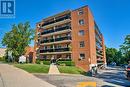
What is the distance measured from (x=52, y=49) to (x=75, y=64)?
991 cm

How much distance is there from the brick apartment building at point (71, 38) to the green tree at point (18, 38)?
4.53 m

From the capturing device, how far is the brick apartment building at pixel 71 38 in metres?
40.6

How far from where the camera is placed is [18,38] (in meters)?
51.7

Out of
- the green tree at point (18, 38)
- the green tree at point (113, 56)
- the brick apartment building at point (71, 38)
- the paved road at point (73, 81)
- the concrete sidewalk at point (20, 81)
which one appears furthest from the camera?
the green tree at point (113, 56)

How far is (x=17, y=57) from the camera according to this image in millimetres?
54281

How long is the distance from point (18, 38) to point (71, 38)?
17592mm

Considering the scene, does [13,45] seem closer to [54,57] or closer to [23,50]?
[23,50]

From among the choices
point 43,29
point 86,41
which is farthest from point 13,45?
point 86,41

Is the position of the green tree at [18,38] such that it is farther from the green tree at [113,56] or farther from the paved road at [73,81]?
the green tree at [113,56]

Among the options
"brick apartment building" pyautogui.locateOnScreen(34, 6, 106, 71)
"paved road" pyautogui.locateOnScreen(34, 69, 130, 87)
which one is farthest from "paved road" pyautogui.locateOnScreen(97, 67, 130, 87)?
"brick apartment building" pyautogui.locateOnScreen(34, 6, 106, 71)

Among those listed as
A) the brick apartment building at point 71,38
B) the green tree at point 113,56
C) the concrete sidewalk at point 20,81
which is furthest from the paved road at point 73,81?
the green tree at point 113,56

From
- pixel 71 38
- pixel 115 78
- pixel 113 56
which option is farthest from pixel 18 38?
pixel 113 56

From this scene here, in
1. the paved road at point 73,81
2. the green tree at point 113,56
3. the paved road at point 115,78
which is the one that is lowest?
the paved road at point 115,78

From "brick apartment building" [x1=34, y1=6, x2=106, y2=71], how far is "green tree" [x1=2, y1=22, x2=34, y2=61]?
4528mm
